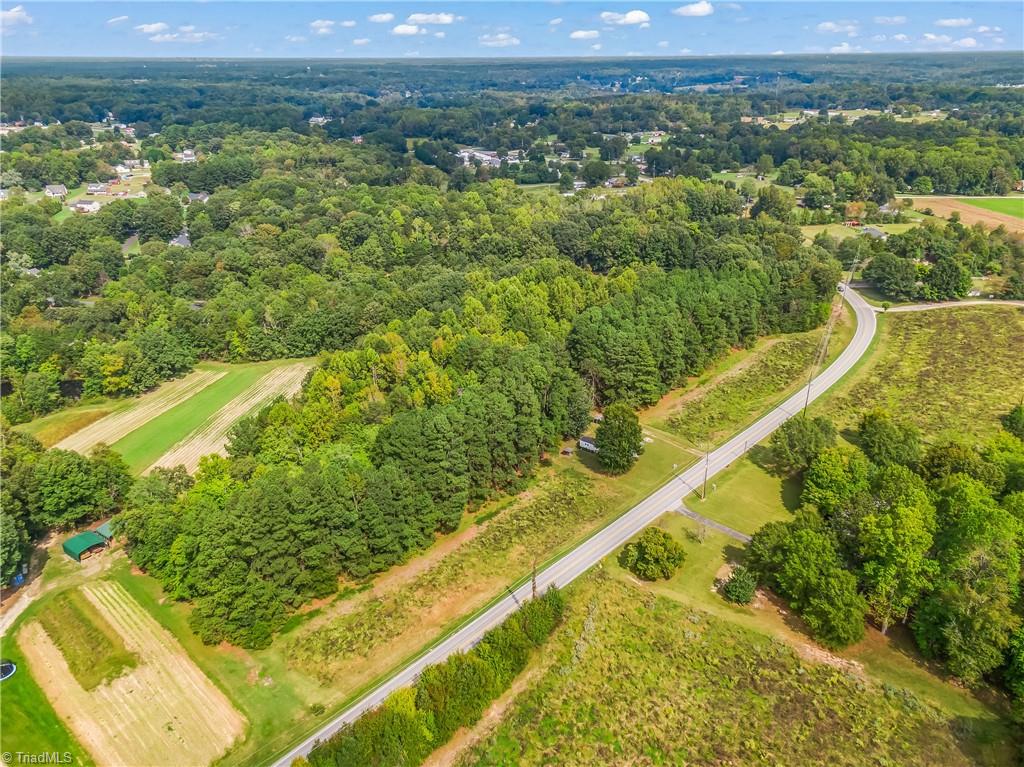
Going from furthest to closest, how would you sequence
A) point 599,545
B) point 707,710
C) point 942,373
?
point 942,373
point 599,545
point 707,710

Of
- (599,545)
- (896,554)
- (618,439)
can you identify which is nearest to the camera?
(896,554)

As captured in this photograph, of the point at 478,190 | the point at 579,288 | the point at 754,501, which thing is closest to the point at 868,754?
the point at 754,501

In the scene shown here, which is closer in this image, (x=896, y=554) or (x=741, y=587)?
(x=896, y=554)

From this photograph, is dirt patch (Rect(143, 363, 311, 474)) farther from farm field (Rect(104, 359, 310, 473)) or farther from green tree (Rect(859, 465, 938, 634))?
green tree (Rect(859, 465, 938, 634))

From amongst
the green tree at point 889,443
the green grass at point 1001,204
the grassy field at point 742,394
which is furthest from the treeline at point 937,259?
the green tree at point 889,443

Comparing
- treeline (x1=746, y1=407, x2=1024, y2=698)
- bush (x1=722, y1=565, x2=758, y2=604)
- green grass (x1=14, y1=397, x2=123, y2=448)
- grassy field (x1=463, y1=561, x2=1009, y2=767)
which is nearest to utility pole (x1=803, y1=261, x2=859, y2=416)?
treeline (x1=746, y1=407, x2=1024, y2=698)

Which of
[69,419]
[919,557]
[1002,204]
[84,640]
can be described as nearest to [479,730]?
[84,640]

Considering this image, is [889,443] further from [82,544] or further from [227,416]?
[227,416]
